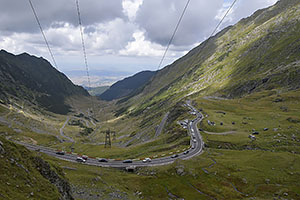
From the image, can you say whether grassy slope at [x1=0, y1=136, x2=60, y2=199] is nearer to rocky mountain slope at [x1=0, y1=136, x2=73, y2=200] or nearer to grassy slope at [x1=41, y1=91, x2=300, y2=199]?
rocky mountain slope at [x1=0, y1=136, x2=73, y2=200]

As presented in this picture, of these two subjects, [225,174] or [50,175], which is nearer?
[50,175]

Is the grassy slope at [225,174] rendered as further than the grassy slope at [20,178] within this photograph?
Yes

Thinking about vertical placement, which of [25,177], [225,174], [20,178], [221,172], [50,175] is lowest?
[225,174]

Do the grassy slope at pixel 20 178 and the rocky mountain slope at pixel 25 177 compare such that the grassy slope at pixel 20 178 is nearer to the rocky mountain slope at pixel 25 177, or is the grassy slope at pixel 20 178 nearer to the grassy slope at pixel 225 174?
the rocky mountain slope at pixel 25 177

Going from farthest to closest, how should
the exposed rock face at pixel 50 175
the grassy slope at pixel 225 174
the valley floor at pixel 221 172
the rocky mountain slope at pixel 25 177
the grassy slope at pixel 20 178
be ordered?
the grassy slope at pixel 225 174
the valley floor at pixel 221 172
the exposed rock face at pixel 50 175
the rocky mountain slope at pixel 25 177
the grassy slope at pixel 20 178

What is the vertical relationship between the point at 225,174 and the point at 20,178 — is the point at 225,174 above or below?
below

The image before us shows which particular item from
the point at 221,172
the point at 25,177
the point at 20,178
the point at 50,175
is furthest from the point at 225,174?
the point at 20,178

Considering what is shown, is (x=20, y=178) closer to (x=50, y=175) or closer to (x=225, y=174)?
(x=50, y=175)

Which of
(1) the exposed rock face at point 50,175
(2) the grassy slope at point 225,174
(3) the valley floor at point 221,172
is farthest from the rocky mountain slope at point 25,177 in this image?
(2) the grassy slope at point 225,174
